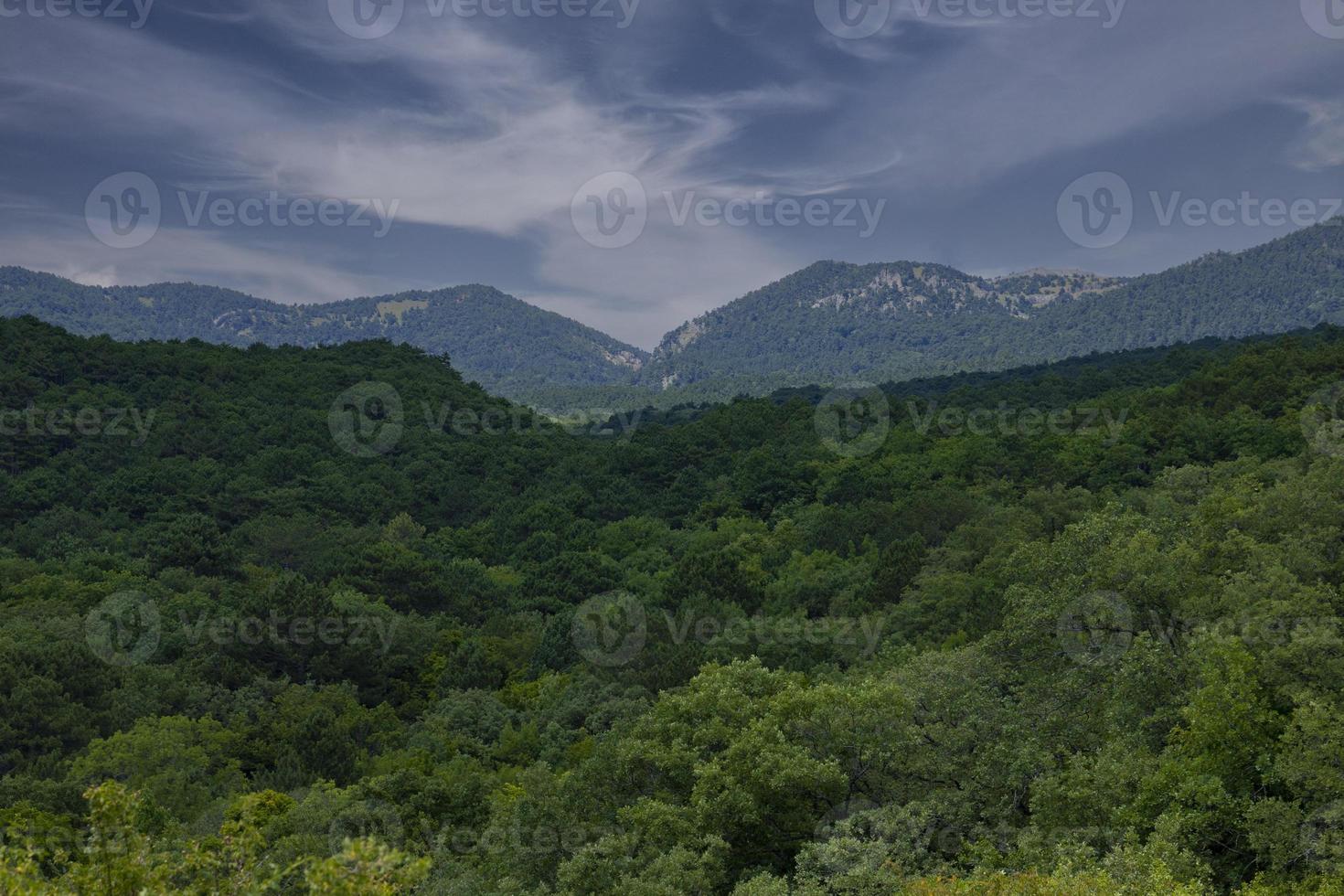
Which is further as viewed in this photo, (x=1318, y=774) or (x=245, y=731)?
(x=245, y=731)

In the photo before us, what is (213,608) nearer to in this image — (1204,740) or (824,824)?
(824,824)

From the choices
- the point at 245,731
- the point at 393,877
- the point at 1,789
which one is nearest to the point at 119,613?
the point at 245,731

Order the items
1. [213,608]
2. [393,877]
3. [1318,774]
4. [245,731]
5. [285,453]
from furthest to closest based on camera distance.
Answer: [285,453]
[213,608]
[245,731]
[1318,774]
[393,877]

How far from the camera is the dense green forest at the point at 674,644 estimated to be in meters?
16.1

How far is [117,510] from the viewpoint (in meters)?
63.8

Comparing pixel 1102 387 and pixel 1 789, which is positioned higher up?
pixel 1102 387

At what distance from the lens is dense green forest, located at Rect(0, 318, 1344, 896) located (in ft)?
52.8

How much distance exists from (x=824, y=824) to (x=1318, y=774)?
27.4 feet

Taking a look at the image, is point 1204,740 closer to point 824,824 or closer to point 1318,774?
point 1318,774

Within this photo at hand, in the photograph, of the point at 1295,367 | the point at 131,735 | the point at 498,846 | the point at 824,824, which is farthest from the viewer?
the point at 1295,367

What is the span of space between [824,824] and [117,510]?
60054 mm

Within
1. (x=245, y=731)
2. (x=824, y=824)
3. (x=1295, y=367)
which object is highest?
(x=1295, y=367)

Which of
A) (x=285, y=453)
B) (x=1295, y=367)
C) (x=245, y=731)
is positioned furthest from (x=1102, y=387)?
(x=245, y=731)

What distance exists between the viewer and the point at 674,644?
4019 cm
